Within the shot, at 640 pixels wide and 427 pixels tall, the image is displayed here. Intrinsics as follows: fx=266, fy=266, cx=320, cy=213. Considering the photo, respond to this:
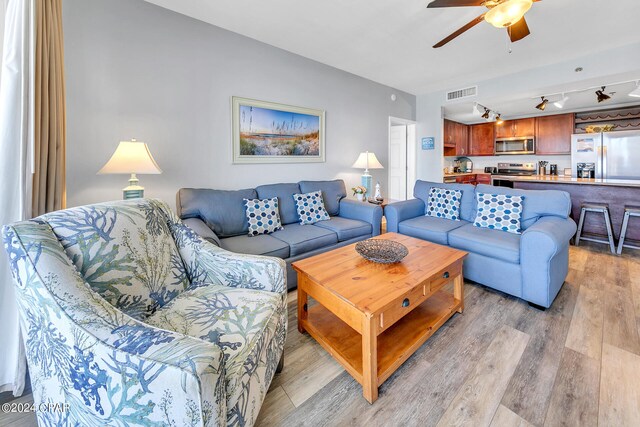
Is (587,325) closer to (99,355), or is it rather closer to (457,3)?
(457,3)

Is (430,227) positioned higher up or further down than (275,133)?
further down

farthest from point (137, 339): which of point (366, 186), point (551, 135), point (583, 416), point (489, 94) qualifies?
point (551, 135)

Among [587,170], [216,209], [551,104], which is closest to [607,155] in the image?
[587,170]

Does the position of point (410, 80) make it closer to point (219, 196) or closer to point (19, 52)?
point (219, 196)

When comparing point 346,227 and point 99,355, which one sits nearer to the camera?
point 99,355

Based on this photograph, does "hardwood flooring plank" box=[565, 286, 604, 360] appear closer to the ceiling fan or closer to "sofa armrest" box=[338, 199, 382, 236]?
"sofa armrest" box=[338, 199, 382, 236]

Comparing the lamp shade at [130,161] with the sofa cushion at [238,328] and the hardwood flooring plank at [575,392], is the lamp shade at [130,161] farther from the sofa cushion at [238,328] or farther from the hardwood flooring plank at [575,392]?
the hardwood flooring plank at [575,392]

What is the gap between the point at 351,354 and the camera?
4.96 ft

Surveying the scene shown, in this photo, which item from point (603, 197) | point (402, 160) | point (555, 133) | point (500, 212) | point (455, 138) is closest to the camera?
point (500, 212)

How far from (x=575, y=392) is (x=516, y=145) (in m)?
6.45

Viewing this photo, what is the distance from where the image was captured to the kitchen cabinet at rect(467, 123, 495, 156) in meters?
6.71

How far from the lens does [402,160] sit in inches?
217

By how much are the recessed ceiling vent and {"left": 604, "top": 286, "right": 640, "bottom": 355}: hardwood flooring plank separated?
3402mm

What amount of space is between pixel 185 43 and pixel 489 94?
439 centimetres
